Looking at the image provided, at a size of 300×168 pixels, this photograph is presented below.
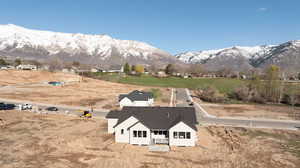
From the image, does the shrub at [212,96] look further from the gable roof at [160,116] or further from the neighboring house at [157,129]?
the neighboring house at [157,129]

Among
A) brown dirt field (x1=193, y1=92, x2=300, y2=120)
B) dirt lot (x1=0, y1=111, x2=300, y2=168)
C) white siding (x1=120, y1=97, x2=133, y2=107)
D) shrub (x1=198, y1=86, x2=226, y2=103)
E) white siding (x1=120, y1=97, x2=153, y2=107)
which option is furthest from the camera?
shrub (x1=198, y1=86, x2=226, y2=103)

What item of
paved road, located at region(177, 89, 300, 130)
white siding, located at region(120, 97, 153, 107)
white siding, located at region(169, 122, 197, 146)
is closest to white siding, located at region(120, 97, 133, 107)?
white siding, located at region(120, 97, 153, 107)

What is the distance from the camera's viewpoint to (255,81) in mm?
76500

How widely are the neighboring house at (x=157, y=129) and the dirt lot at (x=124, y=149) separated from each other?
117 cm

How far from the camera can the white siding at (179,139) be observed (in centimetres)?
2684

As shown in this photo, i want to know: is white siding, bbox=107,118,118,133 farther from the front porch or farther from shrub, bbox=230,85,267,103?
shrub, bbox=230,85,267,103

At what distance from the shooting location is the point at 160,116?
2950cm

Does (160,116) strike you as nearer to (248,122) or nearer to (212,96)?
(248,122)

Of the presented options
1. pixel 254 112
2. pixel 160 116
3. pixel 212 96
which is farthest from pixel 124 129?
pixel 212 96

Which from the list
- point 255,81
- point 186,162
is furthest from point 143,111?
point 255,81

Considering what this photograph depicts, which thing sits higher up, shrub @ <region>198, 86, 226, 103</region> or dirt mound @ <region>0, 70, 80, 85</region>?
dirt mound @ <region>0, 70, 80, 85</region>

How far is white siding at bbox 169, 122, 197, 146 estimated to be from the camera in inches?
1057

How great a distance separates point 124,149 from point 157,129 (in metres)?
5.16

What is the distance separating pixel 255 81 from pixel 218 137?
55.6m
